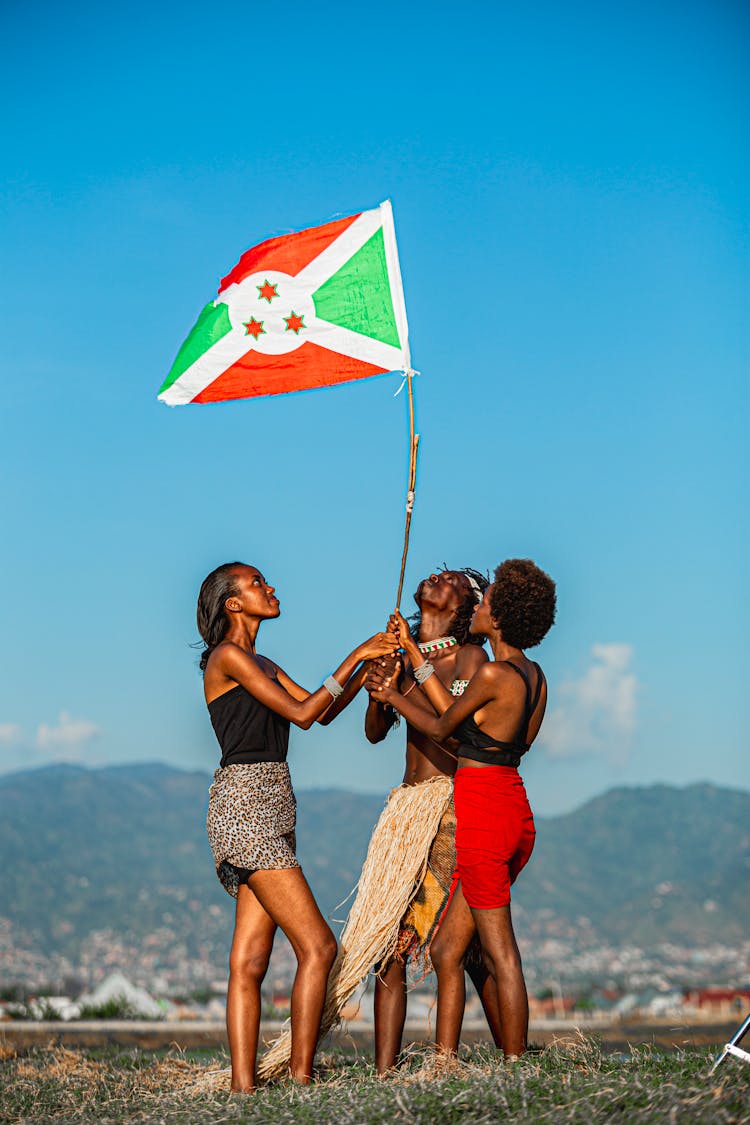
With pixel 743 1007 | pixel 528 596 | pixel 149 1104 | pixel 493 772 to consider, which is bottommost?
pixel 743 1007

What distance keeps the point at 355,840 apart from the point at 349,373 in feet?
298

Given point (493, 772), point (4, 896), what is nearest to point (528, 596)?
point (493, 772)

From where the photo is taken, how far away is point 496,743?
18.9 feet

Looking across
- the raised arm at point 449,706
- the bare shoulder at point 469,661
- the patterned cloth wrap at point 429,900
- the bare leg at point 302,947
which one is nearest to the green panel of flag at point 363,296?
the bare shoulder at point 469,661

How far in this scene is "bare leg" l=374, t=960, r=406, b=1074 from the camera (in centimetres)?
597

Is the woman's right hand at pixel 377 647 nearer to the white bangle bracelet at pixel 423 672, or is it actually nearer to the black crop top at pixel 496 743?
the white bangle bracelet at pixel 423 672

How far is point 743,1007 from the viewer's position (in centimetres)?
1325

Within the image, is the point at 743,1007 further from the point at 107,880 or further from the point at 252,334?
the point at 107,880

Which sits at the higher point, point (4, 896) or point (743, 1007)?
point (743, 1007)

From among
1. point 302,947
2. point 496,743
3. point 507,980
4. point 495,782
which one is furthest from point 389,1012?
point 496,743

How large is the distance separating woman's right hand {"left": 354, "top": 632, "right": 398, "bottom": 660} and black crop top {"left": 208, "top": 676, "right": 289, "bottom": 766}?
0.51 m

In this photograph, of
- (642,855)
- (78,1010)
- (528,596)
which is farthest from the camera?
(642,855)

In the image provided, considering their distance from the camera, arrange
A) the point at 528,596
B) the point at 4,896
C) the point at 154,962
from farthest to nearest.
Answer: the point at 4,896
the point at 154,962
the point at 528,596

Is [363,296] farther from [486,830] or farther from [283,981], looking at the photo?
[283,981]
